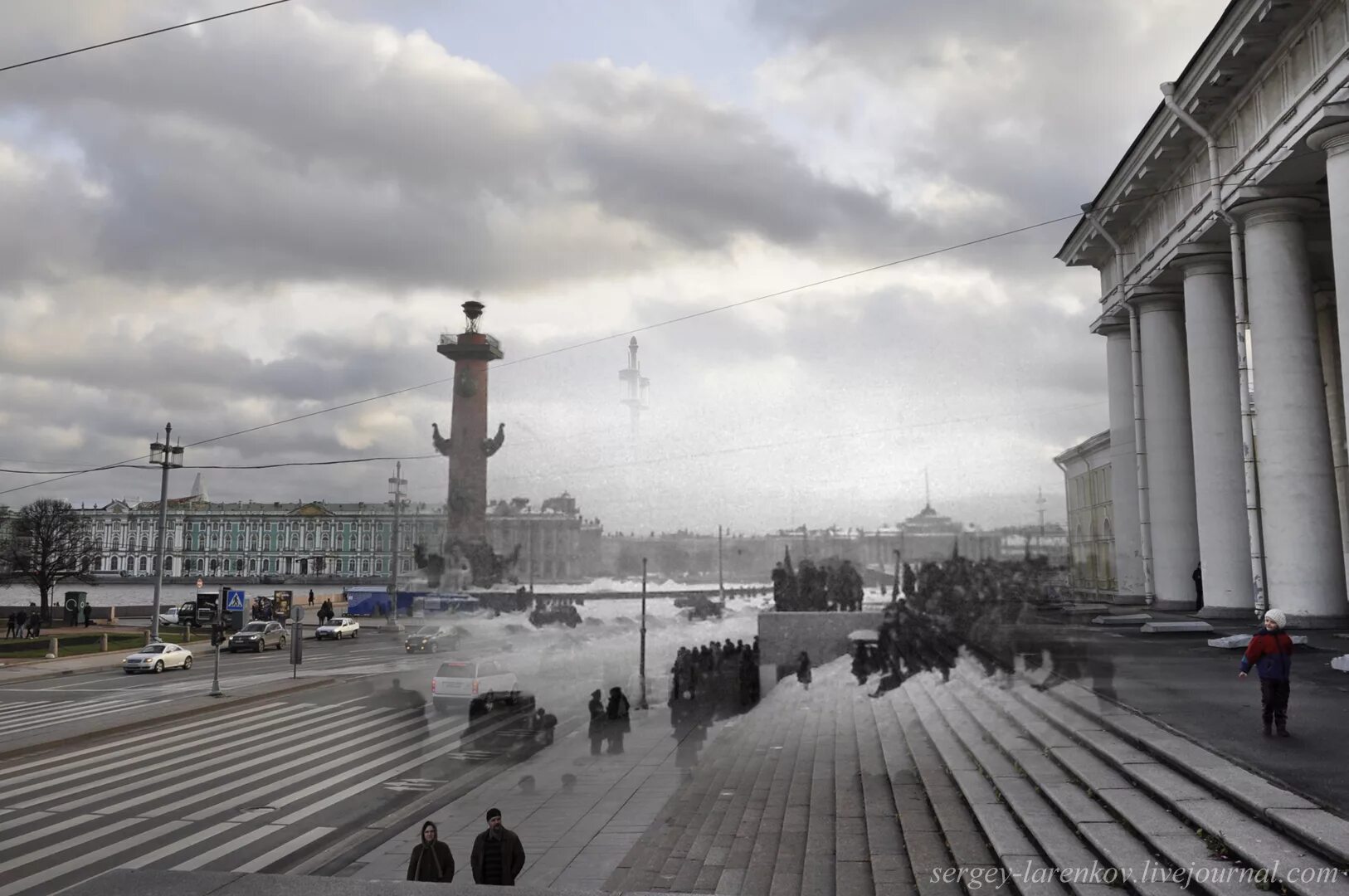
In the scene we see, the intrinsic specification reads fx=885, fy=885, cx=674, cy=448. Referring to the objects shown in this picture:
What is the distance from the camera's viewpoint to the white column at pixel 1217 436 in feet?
61.8

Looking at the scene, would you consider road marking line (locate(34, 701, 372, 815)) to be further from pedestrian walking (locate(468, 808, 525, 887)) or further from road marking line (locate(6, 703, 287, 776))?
pedestrian walking (locate(468, 808, 525, 887))

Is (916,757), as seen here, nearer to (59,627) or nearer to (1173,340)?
(1173,340)

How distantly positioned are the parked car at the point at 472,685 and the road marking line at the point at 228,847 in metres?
7.69

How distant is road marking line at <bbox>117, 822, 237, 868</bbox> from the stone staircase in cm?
514

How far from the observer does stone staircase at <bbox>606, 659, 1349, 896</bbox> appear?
19.5 ft

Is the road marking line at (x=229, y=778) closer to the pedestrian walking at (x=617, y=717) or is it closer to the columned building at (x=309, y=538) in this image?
the pedestrian walking at (x=617, y=717)

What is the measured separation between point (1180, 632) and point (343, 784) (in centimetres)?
1538

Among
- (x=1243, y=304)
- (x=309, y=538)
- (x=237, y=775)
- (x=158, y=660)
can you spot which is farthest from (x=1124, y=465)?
(x=309, y=538)

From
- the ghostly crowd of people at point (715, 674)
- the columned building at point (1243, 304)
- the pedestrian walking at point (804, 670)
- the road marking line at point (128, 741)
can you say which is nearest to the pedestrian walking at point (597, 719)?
the ghostly crowd of people at point (715, 674)

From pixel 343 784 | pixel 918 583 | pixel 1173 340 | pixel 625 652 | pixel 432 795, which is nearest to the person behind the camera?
pixel 432 795

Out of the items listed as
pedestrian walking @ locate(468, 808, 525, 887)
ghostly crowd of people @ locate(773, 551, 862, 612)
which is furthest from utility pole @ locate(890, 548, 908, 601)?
pedestrian walking @ locate(468, 808, 525, 887)

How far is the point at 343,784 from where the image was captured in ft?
43.3

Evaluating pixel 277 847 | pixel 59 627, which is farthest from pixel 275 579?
pixel 277 847

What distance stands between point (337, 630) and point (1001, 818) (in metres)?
41.1
